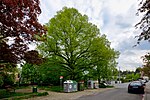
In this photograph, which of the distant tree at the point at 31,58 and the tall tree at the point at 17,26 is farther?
the distant tree at the point at 31,58

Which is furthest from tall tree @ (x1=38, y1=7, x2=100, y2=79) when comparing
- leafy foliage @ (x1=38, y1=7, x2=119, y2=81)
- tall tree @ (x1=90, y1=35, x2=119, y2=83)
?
tall tree @ (x1=90, y1=35, x2=119, y2=83)

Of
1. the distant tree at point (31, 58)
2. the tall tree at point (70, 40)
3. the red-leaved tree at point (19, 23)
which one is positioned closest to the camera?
the red-leaved tree at point (19, 23)

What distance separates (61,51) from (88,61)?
4.55m

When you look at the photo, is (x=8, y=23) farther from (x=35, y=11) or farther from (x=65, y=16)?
(x=65, y=16)

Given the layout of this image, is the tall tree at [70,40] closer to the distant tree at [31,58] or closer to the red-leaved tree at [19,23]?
the distant tree at [31,58]

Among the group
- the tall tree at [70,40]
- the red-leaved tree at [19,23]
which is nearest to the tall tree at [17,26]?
the red-leaved tree at [19,23]

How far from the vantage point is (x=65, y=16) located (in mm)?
40656

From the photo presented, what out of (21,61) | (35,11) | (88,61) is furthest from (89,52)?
(35,11)

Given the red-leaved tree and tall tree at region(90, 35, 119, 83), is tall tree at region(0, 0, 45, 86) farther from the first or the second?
tall tree at region(90, 35, 119, 83)

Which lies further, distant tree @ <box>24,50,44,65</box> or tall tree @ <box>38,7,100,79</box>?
tall tree @ <box>38,7,100,79</box>

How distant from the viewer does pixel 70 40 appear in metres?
40.4

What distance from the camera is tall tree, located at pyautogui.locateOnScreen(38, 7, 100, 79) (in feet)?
131

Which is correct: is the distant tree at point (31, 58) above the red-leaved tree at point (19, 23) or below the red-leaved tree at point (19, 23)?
below

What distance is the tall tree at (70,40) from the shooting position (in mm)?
40000
